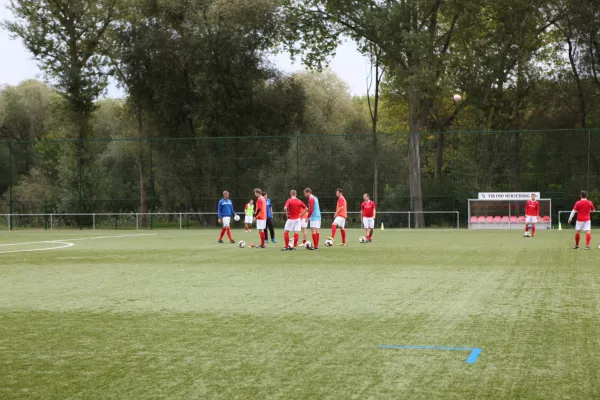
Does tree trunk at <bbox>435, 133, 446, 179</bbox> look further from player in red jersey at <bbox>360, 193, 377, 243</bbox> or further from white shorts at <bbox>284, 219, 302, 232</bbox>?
white shorts at <bbox>284, 219, 302, 232</bbox>

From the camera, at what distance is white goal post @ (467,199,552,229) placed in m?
36.7

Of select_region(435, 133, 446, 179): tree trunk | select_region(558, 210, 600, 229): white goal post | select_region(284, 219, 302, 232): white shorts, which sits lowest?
select_region(558, 210, 600, 229): white goal post

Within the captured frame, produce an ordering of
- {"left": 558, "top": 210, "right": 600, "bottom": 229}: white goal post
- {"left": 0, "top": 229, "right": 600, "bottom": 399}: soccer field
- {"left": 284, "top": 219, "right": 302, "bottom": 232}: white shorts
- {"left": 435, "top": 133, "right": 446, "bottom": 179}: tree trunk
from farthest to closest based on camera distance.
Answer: {"left": 435, "top": 133, "right": 446, "bottom": 179}: tree trunk < {"left": 558, "top": 210, "right": 600, "bottom": 229}: white goal post < {"left": 284, "top": 219, "right": 302, "bottom": 232}: white shorts < {"left": 0, "top": 229, "right": 600, "bottom": 399}: soccer field

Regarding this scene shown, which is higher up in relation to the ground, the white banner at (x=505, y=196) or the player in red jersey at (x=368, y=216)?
the white banner at (x=505, y=196)

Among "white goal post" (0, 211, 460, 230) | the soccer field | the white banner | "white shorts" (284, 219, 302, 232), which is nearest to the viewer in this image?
the soccer field

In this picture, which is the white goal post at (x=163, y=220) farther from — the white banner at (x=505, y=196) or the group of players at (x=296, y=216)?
the group of players at (x=296, y=216)

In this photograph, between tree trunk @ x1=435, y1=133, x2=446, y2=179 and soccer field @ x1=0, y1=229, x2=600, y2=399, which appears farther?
tree trunk @ x1=435, y1=133, x2=446, y2=179

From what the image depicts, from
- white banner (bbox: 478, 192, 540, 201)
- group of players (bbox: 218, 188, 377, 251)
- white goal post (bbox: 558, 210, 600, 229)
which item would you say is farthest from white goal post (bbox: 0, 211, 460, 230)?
group of players (bbox: 218, 188, 377, 251)

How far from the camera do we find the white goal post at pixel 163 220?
3872 centimetres

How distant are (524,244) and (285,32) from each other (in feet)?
89.1

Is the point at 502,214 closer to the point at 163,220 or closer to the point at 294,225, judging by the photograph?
the point at 163,220

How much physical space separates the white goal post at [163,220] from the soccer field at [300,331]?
898 inches

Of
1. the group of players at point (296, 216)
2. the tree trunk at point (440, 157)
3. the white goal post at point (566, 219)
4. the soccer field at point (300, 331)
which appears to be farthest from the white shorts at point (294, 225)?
the white goal post at point (566, 219)

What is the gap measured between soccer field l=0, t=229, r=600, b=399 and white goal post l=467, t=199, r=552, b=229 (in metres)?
→ 21.5
